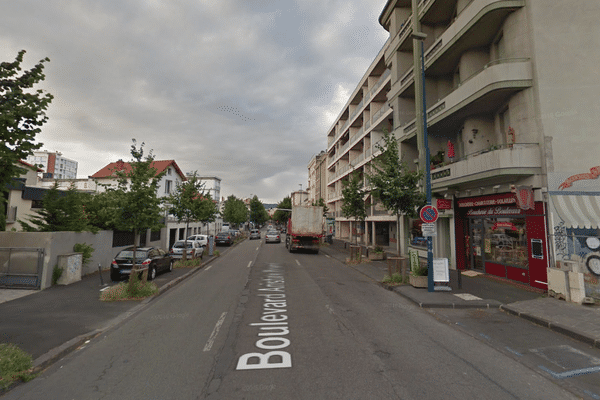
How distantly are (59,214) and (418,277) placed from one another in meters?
16.0

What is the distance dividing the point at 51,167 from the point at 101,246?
76494 mm

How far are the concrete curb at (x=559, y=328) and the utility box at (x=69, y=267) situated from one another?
613 inches

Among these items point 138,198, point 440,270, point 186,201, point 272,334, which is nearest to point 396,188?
point 440,270

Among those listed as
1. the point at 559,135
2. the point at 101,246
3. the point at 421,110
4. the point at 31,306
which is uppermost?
the point at 421,110

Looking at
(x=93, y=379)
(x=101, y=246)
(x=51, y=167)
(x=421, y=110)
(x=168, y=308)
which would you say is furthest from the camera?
(x=51, y=167)

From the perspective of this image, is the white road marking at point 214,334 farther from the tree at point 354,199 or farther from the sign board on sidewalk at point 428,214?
the tree at point 354,199

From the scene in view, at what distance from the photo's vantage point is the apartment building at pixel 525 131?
33.9 feet

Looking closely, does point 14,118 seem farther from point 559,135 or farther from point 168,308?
point 559,135

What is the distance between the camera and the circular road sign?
10.4 metres

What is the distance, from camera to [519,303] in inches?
350

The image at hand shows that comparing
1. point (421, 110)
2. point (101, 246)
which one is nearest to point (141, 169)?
point (101, 246)

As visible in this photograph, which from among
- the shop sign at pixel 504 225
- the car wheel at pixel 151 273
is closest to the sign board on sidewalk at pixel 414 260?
the shop sign at pixel 504 225

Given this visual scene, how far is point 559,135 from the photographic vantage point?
34.8 feet

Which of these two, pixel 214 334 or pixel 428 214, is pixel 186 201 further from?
pixel 428 214
